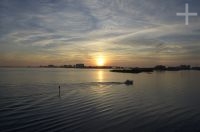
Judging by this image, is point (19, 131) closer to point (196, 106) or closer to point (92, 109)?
point (92, 109)

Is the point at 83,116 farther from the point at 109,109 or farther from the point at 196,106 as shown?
the point at 196,106

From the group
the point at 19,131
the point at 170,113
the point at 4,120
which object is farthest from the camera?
the point at 170,113

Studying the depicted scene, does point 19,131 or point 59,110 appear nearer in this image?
point 19,131

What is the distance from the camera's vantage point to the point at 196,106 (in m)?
31.6

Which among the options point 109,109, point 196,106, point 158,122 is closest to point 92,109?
point 109,109

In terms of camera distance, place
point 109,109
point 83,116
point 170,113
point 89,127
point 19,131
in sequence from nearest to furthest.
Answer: point 19,131 → point 89,127 → point 83,116 → point 170,113 → point 109,109

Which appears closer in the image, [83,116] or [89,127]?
[89,127]

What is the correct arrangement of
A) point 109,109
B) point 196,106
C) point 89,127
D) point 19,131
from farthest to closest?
point 196,106 → point 109,109 → point 89,127 → point 19,131

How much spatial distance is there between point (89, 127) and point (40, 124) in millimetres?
4770

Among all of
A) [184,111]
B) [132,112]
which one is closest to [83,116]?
[132,112]

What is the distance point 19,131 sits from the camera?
18234 millimetres

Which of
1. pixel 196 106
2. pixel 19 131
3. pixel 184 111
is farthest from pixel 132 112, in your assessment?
pixel 19 131

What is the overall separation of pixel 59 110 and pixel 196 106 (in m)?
20.1

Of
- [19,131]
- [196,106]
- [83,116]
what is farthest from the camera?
[196,106]
